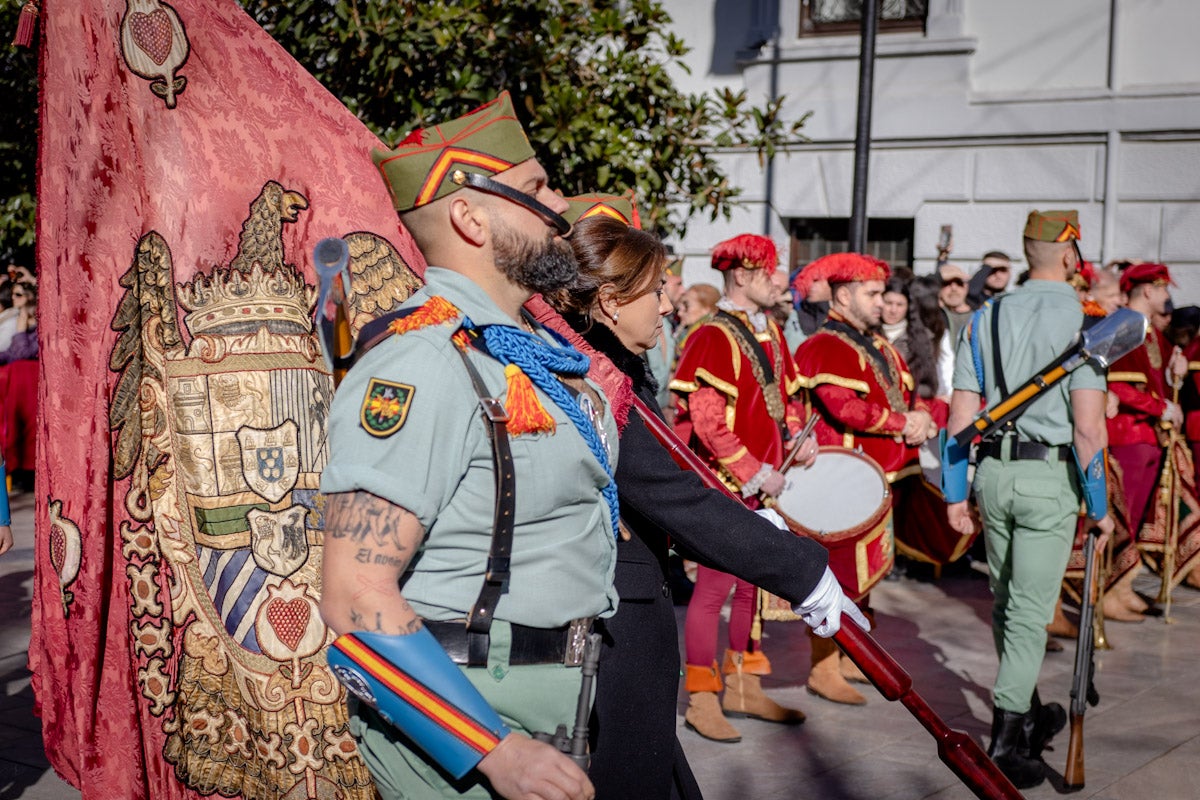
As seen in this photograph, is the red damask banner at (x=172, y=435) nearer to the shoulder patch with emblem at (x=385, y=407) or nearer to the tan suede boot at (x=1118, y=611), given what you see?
the shoulder patch with emblem at (x=385, y=407)

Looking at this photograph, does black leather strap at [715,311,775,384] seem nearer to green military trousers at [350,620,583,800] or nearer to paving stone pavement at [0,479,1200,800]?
paving stone pavement at [0,479,1200,800]

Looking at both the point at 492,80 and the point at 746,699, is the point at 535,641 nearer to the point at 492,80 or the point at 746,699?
the point at 746,699

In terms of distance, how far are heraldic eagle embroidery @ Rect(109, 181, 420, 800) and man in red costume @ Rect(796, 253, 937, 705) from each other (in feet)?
11.5

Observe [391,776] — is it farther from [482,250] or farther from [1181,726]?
[1181,726]

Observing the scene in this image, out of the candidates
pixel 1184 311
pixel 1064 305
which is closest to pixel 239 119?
pixel 1064 305

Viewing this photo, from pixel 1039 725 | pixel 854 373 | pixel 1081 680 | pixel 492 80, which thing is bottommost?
pixel 1039 725

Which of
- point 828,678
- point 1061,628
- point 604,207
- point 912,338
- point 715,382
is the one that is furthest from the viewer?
point 912,338

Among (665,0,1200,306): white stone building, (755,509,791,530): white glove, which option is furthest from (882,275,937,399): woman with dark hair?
(755,509,791,530): white glove

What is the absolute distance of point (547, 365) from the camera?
2.39m

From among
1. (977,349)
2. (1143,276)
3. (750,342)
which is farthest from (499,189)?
(1143,276)

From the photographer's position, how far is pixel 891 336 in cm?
954

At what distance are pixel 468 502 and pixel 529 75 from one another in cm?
488

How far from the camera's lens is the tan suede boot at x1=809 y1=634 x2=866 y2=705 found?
19.8 ft

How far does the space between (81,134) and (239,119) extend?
1.22 ft
